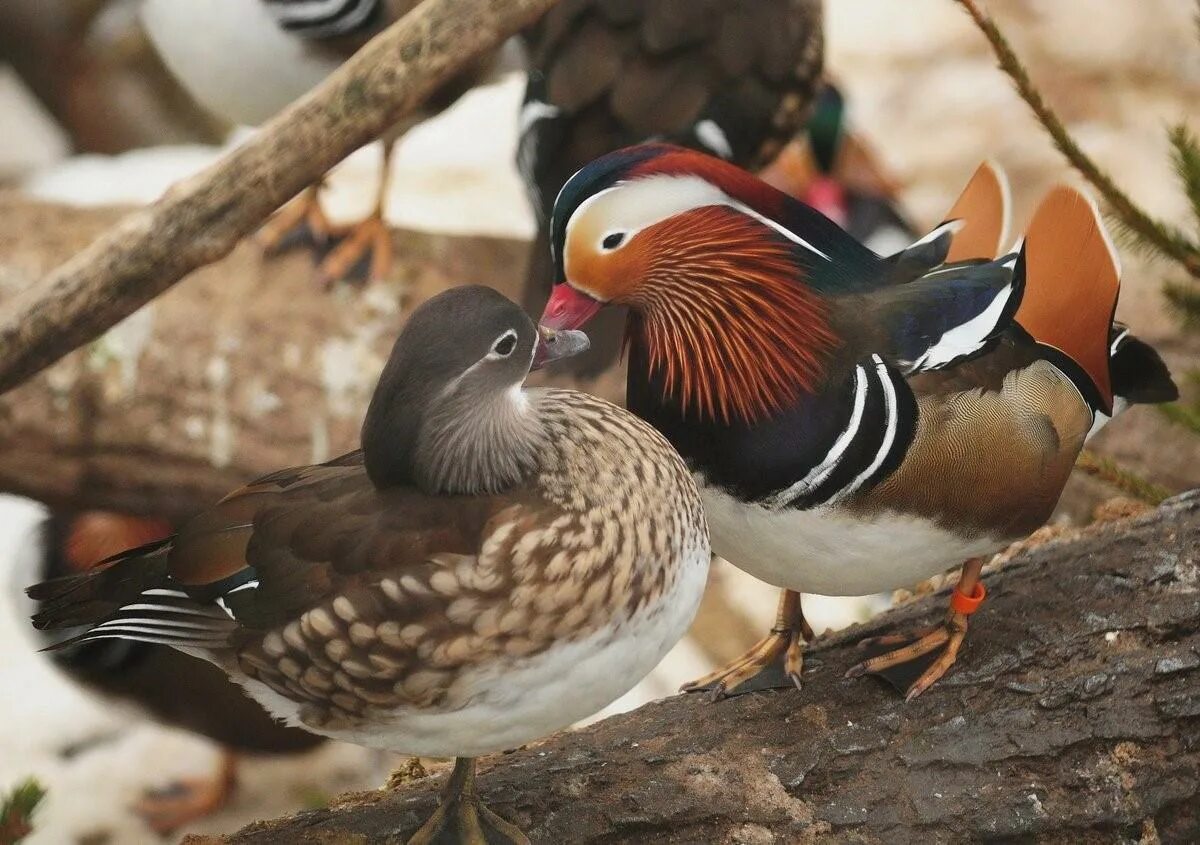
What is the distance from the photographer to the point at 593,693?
4.61ft

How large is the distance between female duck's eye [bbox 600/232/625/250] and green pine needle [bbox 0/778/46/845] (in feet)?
2.79

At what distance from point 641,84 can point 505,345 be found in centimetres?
143

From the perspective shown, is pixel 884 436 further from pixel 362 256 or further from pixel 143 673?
pixel 362 256

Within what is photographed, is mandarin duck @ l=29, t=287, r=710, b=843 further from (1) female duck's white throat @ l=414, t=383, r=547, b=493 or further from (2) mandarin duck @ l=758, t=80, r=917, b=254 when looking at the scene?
(2) mandarin duck @ l=758, t=80, r=917, b=254

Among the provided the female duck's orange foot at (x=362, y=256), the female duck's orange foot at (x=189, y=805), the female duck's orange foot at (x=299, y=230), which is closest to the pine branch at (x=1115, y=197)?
the female duck's orange foot at (x=362, y=256)

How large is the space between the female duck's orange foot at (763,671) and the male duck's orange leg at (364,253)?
154cm

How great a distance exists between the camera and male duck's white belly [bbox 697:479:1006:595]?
1.64 metres

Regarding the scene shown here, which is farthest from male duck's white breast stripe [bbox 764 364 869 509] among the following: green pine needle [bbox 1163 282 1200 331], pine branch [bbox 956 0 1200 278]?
green pine needle [bbox 1163 282 1200 331]

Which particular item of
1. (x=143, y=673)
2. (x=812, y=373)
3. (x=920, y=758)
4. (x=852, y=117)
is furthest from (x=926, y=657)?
(x=852, y=117)

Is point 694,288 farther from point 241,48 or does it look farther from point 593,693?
point 241,48

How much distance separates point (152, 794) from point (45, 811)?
0.24 metres

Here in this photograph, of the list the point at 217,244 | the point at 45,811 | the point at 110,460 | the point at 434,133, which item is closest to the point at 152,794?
the point at 45,811

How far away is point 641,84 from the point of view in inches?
105

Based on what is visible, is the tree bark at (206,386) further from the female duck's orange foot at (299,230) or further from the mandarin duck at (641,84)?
the mandarin duck at (641,84)
